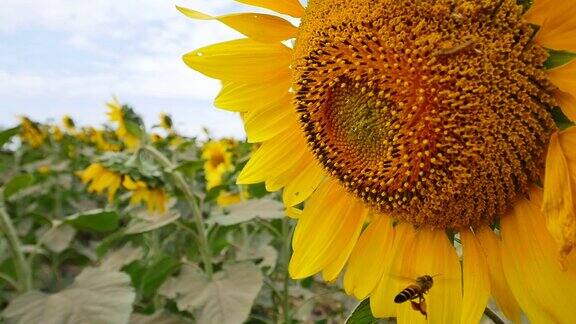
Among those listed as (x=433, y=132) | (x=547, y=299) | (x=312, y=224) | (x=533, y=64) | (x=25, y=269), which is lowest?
(x=25, y=269)

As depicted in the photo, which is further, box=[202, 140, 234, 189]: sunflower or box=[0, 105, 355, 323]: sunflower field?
box=[202, 140, 234, 189]: sunflower

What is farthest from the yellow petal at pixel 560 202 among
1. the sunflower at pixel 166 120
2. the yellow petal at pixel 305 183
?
the sunflower at pixel 166 120

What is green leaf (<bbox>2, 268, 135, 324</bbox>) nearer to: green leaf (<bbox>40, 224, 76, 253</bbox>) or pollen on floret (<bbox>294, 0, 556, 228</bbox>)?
green leaf (<bbox>40, 224, 76, 253</bbox>)

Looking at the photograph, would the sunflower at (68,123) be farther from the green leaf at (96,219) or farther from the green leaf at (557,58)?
the green leaf at (557,58)

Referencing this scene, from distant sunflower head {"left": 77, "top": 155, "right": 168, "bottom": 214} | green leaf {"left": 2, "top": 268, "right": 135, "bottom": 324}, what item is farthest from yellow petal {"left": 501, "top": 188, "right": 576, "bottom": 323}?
distant sunflower head {"left": 77, "top": 155, "right": 168, "bottom": 214}

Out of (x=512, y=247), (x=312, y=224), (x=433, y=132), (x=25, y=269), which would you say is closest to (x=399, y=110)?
(x=433, y=132)

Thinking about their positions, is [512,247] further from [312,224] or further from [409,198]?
[312,224]

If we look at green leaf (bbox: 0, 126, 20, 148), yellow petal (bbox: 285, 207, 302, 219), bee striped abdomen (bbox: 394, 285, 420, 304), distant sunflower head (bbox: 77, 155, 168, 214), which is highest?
bee striped abdomen (bbox: 394, 285, 420, 304)
